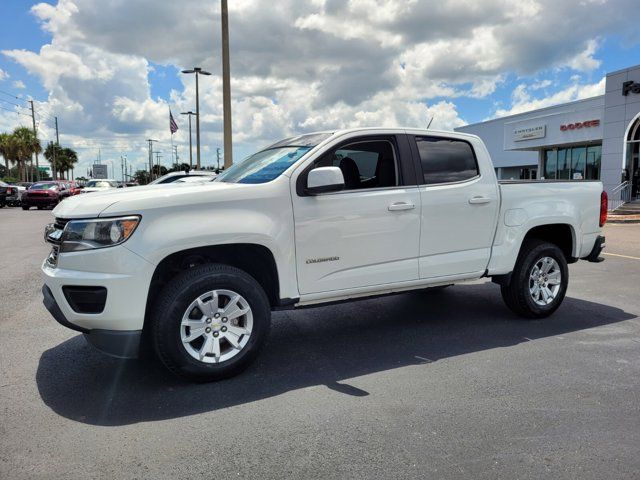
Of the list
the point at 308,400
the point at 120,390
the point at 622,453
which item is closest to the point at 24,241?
the point at 120,390

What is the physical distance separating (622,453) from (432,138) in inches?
124

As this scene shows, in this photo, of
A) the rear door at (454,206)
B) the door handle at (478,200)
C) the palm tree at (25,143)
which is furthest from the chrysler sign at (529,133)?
the palm tree at (25,143)

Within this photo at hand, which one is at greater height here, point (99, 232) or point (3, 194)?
point (99, 232)

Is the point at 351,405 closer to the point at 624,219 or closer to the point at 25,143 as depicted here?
the point at 624,219

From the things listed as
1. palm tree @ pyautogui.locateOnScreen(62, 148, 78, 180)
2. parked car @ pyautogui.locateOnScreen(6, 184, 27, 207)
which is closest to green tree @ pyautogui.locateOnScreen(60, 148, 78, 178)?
palm tree @ pyautogui.locateOnScreen(62, 148, 78, 180)

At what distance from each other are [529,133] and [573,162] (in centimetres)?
346

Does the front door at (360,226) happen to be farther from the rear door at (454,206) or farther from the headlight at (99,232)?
the headlight at (99,232)

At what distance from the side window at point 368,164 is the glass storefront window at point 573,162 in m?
30.9

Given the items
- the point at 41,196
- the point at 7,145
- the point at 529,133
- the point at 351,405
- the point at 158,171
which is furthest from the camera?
the point at 158,171

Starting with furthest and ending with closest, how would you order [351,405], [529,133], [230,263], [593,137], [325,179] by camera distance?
[529,133] → [593,137] → [230,263] → [325,179] → [351,405]

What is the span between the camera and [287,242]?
4148 millimetres

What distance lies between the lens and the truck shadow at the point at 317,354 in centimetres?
368

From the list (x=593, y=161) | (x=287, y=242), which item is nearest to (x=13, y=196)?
(x=287, y=242)

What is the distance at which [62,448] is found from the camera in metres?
3.04
